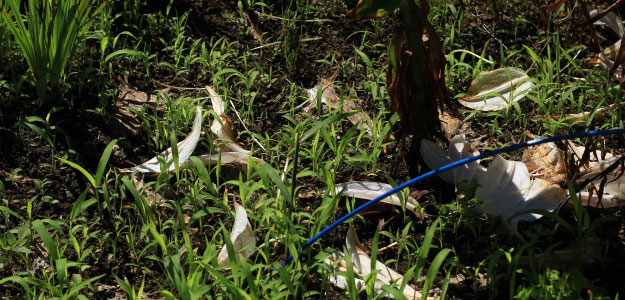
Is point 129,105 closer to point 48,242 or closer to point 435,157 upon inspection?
point 48,242

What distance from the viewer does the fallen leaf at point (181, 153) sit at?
2529mm

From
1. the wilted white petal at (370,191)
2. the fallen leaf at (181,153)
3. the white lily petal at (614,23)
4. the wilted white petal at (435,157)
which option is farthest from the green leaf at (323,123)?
the white lily petal at (614,23)

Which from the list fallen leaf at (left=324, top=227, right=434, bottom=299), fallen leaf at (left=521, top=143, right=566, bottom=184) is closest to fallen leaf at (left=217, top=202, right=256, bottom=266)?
fallen leaf at (left=324, top=227, right=434, bottom=299)

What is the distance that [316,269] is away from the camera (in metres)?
2.18

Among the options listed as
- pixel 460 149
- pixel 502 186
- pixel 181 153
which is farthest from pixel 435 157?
pixel 181 153

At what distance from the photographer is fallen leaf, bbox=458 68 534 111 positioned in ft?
9.23

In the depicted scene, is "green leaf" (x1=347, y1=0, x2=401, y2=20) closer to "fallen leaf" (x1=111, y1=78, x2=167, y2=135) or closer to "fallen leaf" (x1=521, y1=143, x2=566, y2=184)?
"fallen leaf" (x1=521, y1=143, x2=566, y2=184)

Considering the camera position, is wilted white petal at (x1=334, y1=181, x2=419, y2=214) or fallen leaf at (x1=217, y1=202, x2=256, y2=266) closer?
fallen leaf at (x1=217, y1=202, x2=256, y2=266)

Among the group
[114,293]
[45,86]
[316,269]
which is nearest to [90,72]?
[45,86]

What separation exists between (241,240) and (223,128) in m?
0.59

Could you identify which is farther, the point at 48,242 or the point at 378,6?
the point at 378,6

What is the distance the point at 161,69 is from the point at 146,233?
38.2 inches

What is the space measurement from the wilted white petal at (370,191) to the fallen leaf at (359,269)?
174 mm

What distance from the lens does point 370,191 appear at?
2434 mm
